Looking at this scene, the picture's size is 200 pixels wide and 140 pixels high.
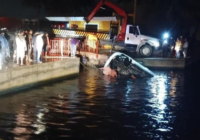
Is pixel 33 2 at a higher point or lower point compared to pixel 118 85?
higher

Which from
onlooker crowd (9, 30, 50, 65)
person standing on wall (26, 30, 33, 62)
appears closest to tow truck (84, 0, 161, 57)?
onlooker crowd (9, 30, 50, 65)

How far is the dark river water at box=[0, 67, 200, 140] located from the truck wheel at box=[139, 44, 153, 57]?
319 inches

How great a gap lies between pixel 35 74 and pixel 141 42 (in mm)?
12992

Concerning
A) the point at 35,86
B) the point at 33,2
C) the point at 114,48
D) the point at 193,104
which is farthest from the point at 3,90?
the point at 33,2

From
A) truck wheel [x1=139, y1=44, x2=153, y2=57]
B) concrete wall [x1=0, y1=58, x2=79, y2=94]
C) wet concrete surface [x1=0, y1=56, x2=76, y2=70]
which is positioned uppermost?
truck wheel [x1=139, y1=44, x2=153, y2=57]

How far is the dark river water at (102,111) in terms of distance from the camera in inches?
495

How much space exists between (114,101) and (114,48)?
15.3 metres

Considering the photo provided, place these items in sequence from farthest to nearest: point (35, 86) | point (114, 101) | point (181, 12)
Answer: point (181, 12), point (35, 86), point (114, 101)

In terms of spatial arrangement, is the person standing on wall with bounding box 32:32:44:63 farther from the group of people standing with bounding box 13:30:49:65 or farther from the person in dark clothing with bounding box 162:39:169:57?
the person in dark clothing with bounding box 162:39:169:57

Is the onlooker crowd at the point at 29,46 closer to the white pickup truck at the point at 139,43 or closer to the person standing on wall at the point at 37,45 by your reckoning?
the person standing on wall at the point at 37,45

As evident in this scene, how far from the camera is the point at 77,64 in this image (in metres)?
24.0

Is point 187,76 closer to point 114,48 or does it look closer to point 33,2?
point 114,48

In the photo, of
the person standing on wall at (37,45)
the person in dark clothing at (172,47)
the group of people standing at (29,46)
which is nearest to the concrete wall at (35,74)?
the group of people standing at (29,46)

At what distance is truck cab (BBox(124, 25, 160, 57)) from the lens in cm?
3094
